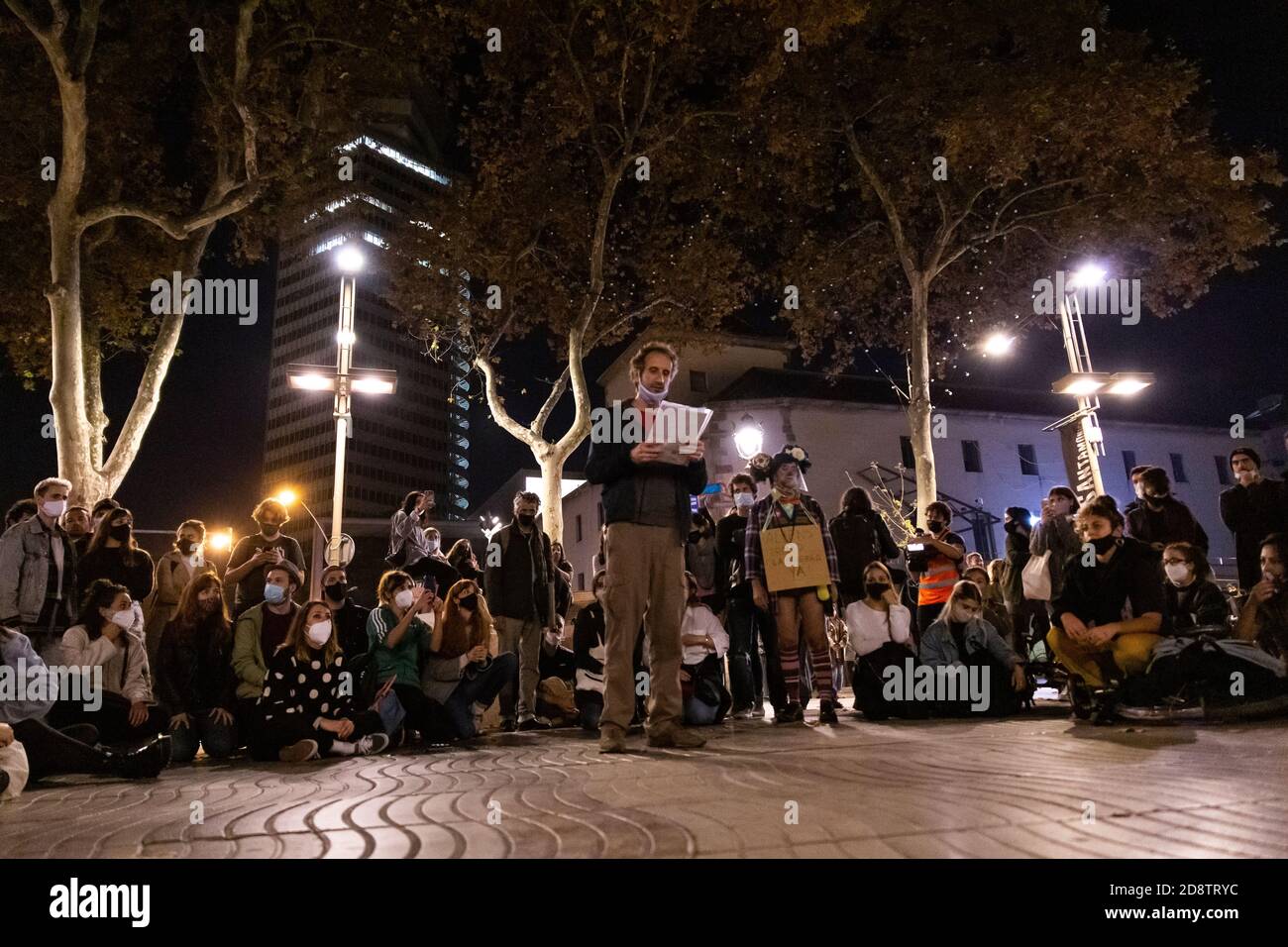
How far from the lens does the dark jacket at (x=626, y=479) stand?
5.15 m

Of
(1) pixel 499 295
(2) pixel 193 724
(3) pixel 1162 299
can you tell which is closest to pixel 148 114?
(1) pixel 499 295

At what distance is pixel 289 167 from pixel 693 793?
12796 millimetres

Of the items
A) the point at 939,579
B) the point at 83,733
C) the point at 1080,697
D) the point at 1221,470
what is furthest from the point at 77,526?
the point at 1221,470

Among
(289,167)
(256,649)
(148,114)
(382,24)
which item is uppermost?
(382,24)

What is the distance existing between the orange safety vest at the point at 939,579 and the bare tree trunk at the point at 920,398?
6482 mm

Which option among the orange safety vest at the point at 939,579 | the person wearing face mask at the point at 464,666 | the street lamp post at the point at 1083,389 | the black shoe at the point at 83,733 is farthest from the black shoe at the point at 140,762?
the street lamp post at the point at 1083,389

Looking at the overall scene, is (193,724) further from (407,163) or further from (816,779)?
(407,163)

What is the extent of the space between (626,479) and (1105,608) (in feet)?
12.0

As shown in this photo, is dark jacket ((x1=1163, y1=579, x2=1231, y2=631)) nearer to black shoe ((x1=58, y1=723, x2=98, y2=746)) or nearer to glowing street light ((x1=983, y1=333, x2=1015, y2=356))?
black shoe ((x1=58, y1=723, x2=98, y2=746))

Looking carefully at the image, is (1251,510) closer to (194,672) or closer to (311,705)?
(311,705)

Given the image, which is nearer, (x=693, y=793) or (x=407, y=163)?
(x=693, y=793)

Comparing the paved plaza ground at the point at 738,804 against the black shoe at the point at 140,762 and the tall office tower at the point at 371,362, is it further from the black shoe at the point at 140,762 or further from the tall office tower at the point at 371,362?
the tall office tower at the point at 371,362

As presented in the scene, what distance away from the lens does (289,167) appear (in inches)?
Result: 508
